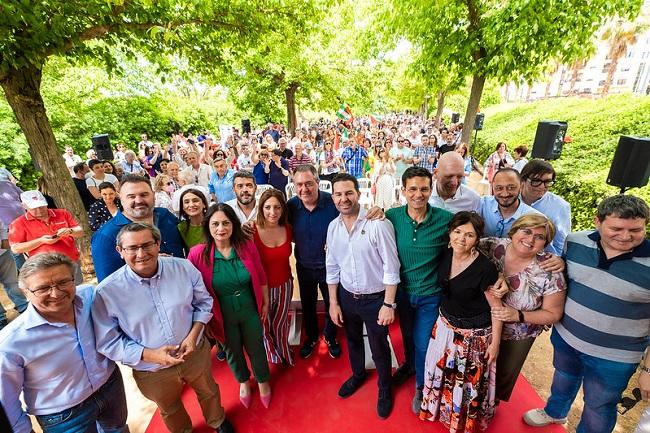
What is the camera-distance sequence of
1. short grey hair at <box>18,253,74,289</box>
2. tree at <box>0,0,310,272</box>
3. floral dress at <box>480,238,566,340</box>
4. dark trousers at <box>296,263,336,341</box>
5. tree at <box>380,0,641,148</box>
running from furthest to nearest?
tree at <box>380,0,641,148</box> → tree at <box>0,0,310,272</box> → dark trousers at <box>296,263,336,341</box> → floral dress at <box>480,238,566,340</box> → short grey hair at <box>18,253,74,289</box>

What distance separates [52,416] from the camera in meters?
1.81

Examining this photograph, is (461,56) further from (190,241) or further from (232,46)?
(190,241)

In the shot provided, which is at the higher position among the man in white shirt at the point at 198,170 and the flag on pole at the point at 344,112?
the flag on pole at the point at 344,112

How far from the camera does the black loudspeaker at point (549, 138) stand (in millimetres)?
6117

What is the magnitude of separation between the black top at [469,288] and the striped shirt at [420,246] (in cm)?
11

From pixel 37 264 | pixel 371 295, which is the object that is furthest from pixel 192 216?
pixel 371 295

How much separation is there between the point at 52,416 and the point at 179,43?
4.74 metres

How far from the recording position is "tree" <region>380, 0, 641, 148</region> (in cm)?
489

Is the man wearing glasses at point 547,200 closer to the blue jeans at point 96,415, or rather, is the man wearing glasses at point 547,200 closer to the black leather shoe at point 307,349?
the black leather shoe at point 307,349

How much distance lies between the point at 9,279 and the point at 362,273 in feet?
16.0

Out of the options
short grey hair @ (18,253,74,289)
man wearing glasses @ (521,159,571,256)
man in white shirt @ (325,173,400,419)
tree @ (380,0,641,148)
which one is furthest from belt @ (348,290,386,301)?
tree @ (380,0,641,148)

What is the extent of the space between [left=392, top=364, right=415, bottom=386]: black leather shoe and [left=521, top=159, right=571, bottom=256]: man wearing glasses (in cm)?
184

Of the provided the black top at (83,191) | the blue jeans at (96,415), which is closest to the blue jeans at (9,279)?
the black top at (83,191)

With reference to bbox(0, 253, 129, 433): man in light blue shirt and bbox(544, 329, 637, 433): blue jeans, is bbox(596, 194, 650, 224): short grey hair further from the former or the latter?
bbox(0, 253, 129, 433): man in light blue shirt
